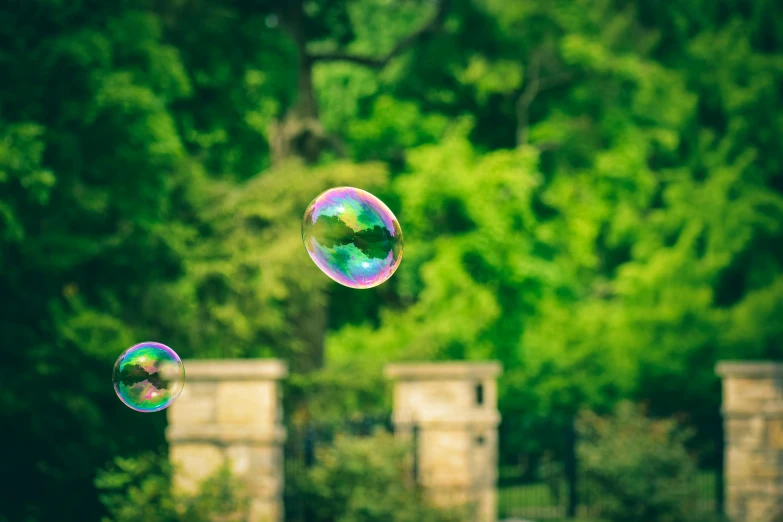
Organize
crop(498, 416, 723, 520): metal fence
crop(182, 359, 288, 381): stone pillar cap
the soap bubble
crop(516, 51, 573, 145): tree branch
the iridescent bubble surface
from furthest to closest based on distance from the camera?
crop(516, 51, 573, 145): tree branch
crop(498, 416, 723, 520): metal fence
crop(182, 359, 288, 381): stone pillar cap
the soap bubble
the iridescent bubble surface

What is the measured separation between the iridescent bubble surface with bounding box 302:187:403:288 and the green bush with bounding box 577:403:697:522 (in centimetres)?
752

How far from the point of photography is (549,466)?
16578 millimetres

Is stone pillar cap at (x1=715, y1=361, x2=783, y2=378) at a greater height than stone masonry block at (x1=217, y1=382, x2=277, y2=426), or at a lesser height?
greater

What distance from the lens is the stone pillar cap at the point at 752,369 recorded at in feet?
48.0

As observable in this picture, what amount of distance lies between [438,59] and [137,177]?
9.32 meters

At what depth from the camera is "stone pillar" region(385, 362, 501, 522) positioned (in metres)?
12.8

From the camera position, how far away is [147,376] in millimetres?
8883

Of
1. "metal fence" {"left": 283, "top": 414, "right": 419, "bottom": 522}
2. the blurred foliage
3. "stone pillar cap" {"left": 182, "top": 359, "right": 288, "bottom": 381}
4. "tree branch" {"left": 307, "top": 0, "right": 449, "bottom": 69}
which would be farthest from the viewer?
"tree branch" {"left": 307, "top": 0, "right": 449, "bottom": 69}

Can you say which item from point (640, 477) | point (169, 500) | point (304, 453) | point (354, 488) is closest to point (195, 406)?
point (169, 500)

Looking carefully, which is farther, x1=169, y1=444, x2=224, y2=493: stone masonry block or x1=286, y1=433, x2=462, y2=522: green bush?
x1=286, y1=433, x2=462, y2=522: green bush

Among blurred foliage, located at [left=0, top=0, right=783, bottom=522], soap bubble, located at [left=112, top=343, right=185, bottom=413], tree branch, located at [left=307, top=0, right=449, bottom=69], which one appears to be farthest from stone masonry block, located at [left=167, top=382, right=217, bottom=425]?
tree branch, located at [left=307, top=0, right=449, bottom=69]

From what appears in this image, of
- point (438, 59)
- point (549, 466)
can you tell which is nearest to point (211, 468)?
point (549, 466)

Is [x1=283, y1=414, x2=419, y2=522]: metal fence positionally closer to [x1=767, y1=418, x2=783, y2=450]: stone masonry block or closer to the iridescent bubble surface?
the iridescent bubble surface

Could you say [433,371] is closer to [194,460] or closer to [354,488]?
[354,488]
